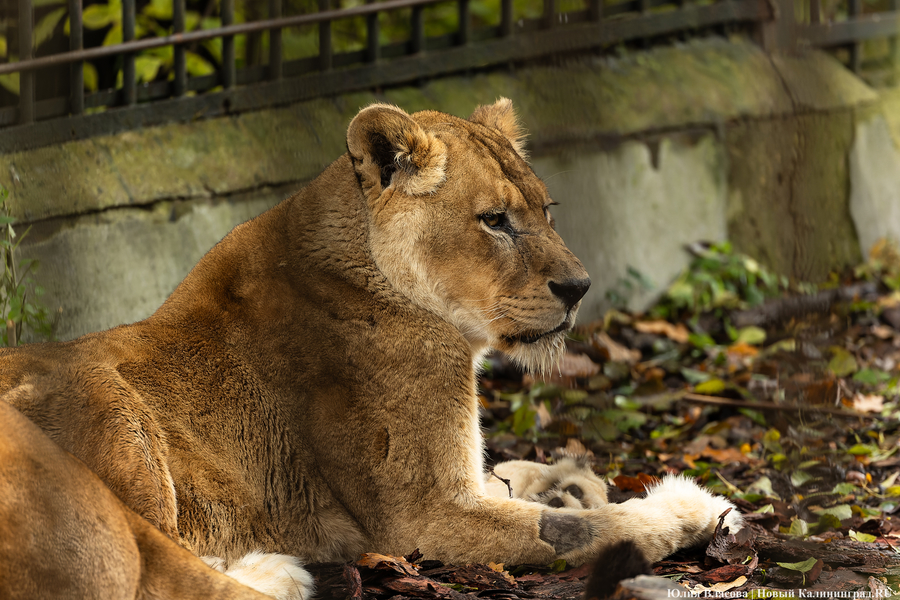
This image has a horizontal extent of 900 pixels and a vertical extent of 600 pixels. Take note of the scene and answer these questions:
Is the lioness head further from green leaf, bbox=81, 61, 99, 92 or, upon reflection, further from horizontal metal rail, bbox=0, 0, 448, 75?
green leaf, bbox=81, 61, 99, 92

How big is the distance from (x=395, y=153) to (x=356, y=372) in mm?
834

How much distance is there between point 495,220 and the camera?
362 centimetres

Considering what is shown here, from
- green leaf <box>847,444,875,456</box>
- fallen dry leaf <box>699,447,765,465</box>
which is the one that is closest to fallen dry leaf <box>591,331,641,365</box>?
fallen dry leaf <box>699,447,765,465</box>

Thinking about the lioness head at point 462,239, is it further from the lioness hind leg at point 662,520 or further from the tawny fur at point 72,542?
the tawny fur at point 72,542

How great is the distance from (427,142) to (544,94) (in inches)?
90.9

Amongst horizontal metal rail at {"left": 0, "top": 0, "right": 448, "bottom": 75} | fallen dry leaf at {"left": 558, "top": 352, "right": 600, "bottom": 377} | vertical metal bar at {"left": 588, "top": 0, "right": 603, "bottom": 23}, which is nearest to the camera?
horizontal metal rail at {"left": 0, "top": 0, "right": 448, "bottom": 75}

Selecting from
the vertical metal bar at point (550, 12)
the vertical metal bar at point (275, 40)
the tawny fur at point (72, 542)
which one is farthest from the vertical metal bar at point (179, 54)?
the tawny fur at point (72, 542)

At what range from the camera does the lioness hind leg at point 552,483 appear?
12.5 feet

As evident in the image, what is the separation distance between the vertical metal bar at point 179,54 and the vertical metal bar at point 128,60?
24 centimetres

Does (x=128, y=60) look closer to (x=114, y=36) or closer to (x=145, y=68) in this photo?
(x=114, y=36)

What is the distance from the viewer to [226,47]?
183 inches

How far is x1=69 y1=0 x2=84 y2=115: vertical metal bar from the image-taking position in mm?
3582

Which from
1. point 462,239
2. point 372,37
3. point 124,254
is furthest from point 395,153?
point 372,37

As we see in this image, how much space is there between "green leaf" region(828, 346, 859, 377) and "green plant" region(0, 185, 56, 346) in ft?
14.2
